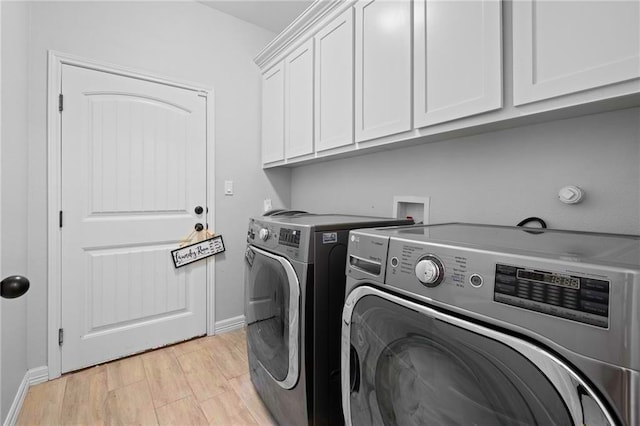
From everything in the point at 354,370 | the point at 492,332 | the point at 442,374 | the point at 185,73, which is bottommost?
the point at 354,370

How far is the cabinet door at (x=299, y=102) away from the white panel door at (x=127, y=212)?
73 centimetres

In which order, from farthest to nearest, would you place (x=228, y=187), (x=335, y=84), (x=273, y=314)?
1. (x=228, y=187)
2. (x=335, y=84)
3. (x=273, y=314)

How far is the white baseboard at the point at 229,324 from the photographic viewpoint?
8.09 ft

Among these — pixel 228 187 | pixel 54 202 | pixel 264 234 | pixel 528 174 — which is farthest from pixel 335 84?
pixel 54 202

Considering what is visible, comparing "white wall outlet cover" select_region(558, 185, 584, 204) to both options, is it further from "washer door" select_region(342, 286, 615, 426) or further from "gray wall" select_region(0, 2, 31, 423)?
"gray wall" select_region(0, 2, 31, 423)

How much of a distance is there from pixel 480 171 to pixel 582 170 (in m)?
0.37

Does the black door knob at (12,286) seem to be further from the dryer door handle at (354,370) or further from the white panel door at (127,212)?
the white panel door at (127,212)

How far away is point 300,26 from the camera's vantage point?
197 centimetres

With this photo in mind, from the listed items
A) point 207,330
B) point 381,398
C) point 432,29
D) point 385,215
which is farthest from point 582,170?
point 207,330

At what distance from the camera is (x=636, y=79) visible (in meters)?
0.79

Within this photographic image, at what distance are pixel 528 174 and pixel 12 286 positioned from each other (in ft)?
5.61

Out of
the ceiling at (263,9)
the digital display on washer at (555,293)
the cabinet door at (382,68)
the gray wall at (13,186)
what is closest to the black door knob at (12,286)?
the gray wall at (13,186)

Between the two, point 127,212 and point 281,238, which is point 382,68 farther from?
point 127,212

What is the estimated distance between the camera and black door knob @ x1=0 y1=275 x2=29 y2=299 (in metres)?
0.67
